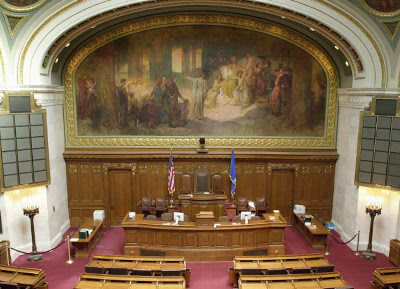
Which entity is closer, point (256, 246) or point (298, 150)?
point (256, 246)

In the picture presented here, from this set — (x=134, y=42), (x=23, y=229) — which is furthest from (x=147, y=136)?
(x=23, y=229)

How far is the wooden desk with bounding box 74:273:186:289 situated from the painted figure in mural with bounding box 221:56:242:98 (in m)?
8.96

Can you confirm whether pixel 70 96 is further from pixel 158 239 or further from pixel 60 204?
pixel 158 239

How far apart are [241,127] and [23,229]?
32.7ft

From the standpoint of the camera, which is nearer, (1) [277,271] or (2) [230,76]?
(1) [277,271]

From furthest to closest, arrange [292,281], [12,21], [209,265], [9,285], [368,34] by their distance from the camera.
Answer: [209,265] < [368,34] < [12,21] < [292,281] < [9,285]

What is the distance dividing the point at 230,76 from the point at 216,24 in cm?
232

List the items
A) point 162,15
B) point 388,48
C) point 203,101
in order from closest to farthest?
point 388,48 < point 162,15 < point 203,101

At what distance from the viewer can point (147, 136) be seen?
1678 centimetres

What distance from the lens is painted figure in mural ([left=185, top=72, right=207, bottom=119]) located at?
16422 millimetres

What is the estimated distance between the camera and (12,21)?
40.5 feet

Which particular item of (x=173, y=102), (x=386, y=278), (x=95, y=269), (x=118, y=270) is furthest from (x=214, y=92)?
(x=386, y=278)

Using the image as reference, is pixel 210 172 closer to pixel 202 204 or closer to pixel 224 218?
pixel 202 204

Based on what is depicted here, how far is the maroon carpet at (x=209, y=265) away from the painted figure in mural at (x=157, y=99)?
5.48 metres
